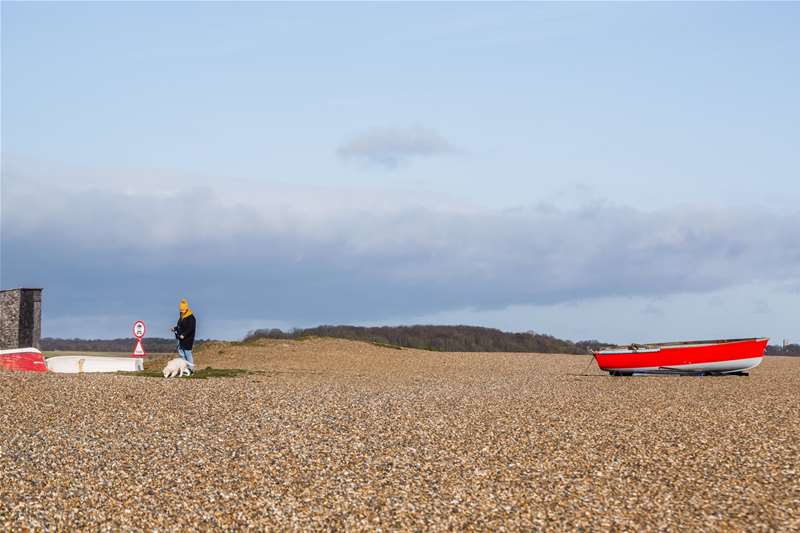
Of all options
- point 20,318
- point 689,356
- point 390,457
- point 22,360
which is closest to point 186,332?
point 22,360

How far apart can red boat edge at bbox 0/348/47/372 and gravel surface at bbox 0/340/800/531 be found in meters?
5.41

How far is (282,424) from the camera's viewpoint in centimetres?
1559

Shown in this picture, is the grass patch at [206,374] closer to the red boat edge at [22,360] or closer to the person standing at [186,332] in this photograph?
the person standing at [186,332]

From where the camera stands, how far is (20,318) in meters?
31.5

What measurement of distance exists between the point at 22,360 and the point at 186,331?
5.44m

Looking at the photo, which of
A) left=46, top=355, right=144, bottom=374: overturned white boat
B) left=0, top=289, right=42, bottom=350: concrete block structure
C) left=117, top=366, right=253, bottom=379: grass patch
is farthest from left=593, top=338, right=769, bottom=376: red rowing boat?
left=0, top=289, right=42, bottom=350: concrete block structure

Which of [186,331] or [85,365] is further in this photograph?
[85,365]

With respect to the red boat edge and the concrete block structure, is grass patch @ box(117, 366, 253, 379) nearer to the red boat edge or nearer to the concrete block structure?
the red boat edge

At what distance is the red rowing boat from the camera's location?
2912 centimetres

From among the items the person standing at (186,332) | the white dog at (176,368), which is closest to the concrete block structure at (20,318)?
the person standing at (186,332)

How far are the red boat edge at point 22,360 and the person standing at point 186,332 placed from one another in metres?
4.63

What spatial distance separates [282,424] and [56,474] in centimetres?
446

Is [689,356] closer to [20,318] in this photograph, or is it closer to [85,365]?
[85,365]

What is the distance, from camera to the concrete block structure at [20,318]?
31.5 meters
